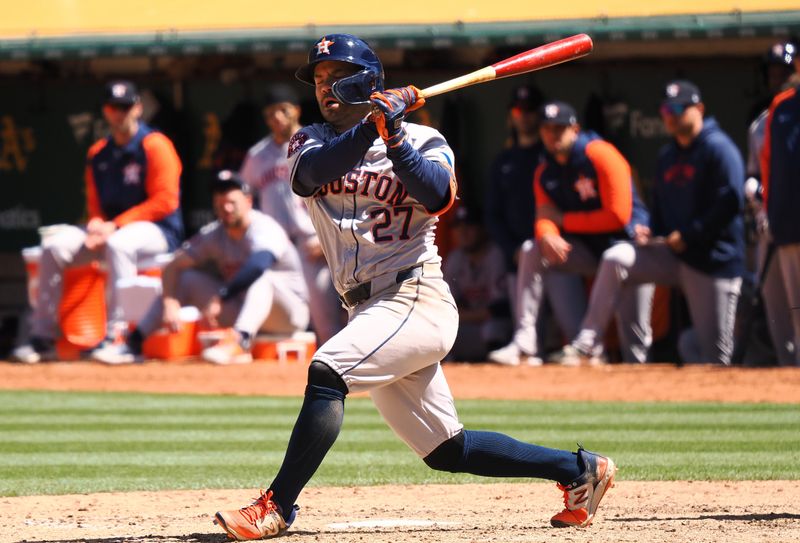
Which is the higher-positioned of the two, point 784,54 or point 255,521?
point 784,54

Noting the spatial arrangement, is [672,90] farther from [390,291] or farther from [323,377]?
[323,377]

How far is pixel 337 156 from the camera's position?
4.04 m

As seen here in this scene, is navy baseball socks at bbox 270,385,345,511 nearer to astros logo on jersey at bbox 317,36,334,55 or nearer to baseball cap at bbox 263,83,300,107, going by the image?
astros logo on jersey at bbox 317,36,334,55

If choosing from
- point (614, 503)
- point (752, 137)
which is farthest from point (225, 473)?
point (752, 137)

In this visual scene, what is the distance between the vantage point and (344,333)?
4.14 m

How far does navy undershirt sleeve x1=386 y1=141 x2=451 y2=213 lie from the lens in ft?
13.0

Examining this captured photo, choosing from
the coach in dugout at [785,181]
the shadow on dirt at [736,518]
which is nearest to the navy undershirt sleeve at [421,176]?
the shadow on dirt at [736,518]

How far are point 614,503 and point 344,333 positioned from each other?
1499 millimetres

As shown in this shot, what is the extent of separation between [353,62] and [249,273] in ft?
18.6

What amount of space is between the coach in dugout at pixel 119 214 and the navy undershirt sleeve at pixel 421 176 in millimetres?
6189

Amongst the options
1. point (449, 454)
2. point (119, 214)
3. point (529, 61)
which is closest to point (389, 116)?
point (529, 61)

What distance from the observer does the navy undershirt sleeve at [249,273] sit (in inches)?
385

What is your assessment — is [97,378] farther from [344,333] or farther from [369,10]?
[344,333]

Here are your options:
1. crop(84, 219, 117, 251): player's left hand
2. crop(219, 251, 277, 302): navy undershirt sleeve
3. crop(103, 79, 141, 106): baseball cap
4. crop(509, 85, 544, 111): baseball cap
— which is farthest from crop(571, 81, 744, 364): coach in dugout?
crop(103, 79, 141, 106): baseball cap
